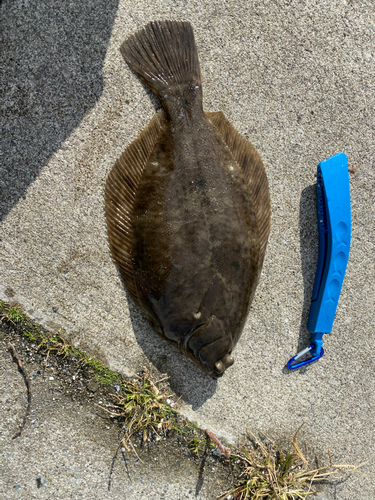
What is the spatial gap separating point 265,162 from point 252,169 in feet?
0.46

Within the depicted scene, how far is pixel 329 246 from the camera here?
6.40 ft

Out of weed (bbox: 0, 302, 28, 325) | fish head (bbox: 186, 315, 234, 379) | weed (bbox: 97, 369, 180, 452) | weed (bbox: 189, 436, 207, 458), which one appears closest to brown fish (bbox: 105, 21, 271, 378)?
fish head (bbox: 186, 315, 234, 379)

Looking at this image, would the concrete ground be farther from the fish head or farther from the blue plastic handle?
the fish head

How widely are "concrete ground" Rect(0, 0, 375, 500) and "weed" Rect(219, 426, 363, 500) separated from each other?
11 cm

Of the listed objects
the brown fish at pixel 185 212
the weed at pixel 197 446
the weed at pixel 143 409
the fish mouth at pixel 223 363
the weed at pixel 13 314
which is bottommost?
the weed at pixel 197 446

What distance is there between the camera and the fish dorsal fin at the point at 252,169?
1841mm

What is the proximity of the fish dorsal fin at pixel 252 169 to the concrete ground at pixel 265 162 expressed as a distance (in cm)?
9

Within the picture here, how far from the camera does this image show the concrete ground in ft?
5.91

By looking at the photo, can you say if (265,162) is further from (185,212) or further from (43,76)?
(43,76)

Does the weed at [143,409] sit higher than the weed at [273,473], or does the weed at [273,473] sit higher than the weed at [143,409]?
the weed at [143,409]

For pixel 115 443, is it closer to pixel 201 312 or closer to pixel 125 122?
pixel 201 312

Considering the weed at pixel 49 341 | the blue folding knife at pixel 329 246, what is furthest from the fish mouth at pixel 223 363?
the weed at pixel 49 341

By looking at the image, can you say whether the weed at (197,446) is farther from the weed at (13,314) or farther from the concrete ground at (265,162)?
the weed at (13,314)

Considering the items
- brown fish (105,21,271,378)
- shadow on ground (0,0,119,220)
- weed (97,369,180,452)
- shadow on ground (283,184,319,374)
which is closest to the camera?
brown fish (105,21,271,378)
